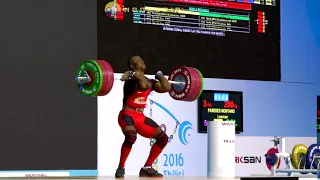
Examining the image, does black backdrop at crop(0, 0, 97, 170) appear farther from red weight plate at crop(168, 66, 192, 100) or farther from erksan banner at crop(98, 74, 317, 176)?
red weight plate at crop(168, 66, 192, 100)

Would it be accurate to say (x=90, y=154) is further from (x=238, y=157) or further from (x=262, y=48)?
(x=262, y=48)

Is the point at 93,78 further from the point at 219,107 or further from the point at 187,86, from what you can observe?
the point at 219,107

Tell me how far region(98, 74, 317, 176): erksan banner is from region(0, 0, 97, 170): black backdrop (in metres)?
0.18

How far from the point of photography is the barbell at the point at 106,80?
6.16m

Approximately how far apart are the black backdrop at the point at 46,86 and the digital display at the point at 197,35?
345mm

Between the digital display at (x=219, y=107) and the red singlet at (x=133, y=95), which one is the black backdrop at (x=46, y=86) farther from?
the red singlet at (x=133, y=95)

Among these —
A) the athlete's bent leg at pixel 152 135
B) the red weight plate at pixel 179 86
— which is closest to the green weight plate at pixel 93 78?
the athlete's bent leg at pixel 152 135

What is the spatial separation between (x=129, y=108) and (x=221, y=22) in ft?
13.3

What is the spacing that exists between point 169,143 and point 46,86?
1867mm

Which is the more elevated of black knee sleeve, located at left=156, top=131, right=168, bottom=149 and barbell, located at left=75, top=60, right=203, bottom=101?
barbell, located at left=75, top=60, right=203, bottom=101

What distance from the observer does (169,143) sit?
9.55 m

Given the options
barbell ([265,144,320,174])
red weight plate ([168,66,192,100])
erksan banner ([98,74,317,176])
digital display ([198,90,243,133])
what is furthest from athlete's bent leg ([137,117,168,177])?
digital display ([198,90,243,133])

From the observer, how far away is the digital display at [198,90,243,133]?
9.79 metres

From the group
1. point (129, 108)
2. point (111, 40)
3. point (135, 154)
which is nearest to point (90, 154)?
point (135, 154)
